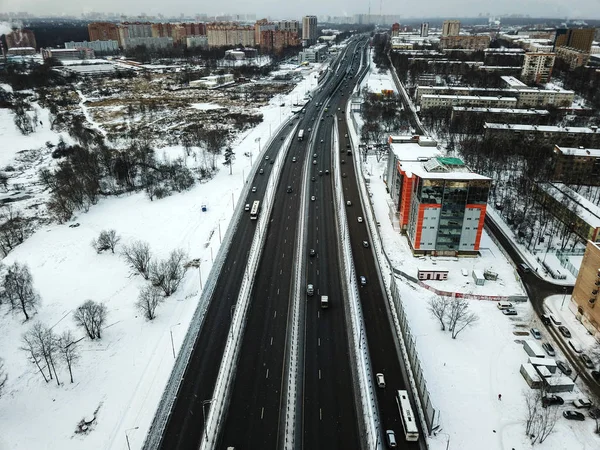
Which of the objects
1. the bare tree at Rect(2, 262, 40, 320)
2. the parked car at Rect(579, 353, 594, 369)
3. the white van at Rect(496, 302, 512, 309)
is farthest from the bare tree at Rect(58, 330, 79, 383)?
the parked car at Rect(579, 353, 594, 369)

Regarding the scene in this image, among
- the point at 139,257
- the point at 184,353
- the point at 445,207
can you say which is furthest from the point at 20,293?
the point at 445,207

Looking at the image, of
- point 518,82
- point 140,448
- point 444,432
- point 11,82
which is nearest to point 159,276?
point 140,448

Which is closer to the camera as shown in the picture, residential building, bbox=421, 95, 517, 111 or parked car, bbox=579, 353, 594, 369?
parked car, bbox=579, 353, 594, 369

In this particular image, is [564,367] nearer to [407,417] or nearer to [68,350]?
[407,417]

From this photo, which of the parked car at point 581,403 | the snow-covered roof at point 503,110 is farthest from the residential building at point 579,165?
the parked car at point 581,403

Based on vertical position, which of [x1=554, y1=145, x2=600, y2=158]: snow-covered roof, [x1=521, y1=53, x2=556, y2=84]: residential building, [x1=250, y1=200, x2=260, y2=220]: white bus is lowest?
[x1=250, y1=200, x2=260, y2=220]: white bus

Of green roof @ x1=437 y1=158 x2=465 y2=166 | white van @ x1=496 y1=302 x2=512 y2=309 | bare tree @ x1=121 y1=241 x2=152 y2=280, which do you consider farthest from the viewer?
green roof @ x1=437 y1=158 x2=465 y2=166

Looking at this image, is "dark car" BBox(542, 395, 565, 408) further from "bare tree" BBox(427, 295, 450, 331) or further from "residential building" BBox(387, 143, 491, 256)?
"residential building" BBox(387, 143, 491, 256)
